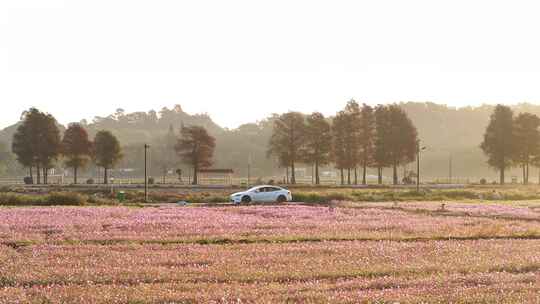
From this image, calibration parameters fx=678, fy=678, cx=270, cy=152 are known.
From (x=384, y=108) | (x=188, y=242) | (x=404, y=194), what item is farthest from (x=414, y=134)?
(x=188, y=242)

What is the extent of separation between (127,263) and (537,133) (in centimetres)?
11531

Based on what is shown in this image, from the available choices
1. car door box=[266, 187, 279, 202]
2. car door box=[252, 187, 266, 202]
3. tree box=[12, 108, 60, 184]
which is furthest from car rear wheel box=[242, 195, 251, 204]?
tree box=[12, 108, 60, 184]

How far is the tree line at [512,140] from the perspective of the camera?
401 ft

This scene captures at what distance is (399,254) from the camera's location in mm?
24078

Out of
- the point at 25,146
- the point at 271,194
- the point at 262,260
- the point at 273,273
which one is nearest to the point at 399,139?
the point at 271,194

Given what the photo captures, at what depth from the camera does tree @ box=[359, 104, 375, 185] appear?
118250 mm

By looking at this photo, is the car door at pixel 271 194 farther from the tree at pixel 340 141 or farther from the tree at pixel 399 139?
the tree at pixel 399 139

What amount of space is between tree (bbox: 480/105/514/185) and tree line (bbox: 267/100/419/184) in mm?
14950

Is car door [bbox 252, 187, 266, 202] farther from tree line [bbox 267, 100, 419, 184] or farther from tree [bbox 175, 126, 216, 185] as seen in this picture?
tree [bbox 175, 126, 216, 185]

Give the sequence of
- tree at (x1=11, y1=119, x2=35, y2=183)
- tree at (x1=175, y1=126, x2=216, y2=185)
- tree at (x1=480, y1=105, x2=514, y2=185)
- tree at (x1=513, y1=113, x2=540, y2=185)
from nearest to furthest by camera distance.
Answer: tree at (x1=11, y1=119, x2=35, y2=183) → tree at (x1=175, y1=126, x2=216, y2=185) → tree at (x1=513, y1=113, x2=540, y2=185) → tree at (x1=480, y1=105, x2=514, y2=185)

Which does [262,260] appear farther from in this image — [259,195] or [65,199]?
[65,199]

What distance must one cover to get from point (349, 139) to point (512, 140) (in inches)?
1202

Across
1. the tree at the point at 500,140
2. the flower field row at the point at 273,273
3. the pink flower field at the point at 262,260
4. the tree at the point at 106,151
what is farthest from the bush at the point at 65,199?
the tree at the point at 500,140

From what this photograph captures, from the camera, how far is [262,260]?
22.4 metres
